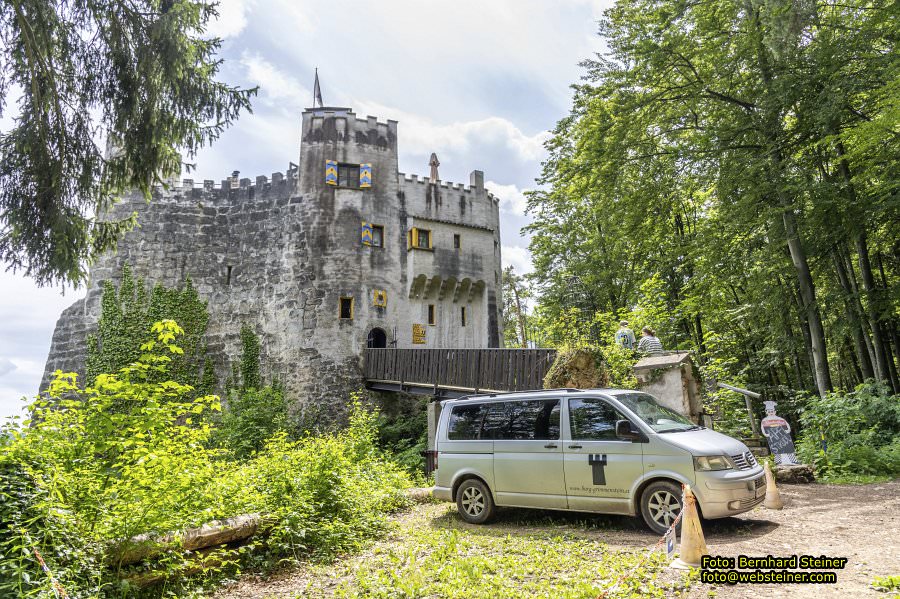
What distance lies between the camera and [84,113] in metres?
8.86

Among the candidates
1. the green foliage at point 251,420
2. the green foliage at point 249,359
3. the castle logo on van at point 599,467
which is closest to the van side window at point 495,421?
the castle logo on van at point 599,467

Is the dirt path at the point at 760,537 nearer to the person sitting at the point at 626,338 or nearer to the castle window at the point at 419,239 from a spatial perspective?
the person sitting at the point at 626,338

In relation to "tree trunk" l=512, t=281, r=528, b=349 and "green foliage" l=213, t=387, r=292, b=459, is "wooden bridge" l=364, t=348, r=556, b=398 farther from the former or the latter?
"tree trunk" l=512, t=281, r=528, b=349

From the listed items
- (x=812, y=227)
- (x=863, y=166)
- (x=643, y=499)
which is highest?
(x=863, y=166)

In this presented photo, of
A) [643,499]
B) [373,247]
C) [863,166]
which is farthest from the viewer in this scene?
[373,247]

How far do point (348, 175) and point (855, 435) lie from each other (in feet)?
70.6

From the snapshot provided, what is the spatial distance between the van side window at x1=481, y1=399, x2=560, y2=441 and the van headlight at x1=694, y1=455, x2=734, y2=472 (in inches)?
71.6

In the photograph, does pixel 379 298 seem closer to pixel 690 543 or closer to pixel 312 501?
pixel 312 501

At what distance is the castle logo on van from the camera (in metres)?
6.88

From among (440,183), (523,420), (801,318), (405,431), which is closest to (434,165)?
(440,183)

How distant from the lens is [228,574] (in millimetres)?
5809

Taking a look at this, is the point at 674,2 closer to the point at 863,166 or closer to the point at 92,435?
the point at 863,166

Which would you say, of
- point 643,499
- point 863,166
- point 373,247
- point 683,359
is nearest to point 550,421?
point 643,499

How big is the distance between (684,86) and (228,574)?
48.7 ft
